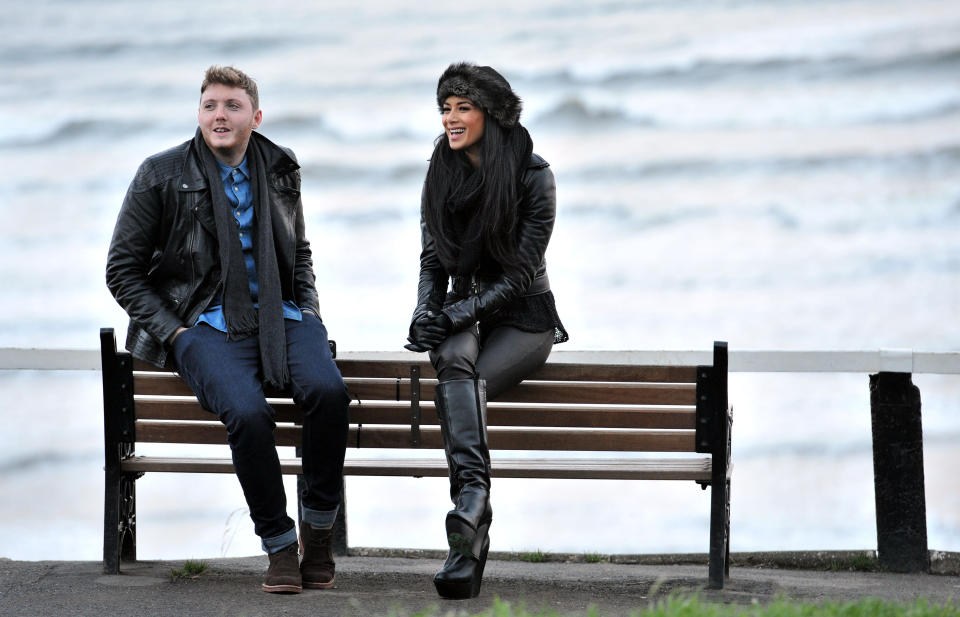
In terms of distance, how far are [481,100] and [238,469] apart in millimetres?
1421

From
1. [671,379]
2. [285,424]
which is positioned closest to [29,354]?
[285,424]

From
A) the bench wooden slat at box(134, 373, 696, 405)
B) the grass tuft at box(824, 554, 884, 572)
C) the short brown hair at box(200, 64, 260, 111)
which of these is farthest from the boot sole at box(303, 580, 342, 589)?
the grass tuft at box(824, 554, 884, 572)

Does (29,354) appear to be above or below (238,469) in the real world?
above

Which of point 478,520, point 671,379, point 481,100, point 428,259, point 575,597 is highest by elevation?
point 481,100

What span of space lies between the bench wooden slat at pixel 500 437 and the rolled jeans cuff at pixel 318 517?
27 centimetres

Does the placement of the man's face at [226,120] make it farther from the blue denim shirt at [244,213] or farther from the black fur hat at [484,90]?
the black fur hat at [484,90]

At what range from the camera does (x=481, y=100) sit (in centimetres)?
429

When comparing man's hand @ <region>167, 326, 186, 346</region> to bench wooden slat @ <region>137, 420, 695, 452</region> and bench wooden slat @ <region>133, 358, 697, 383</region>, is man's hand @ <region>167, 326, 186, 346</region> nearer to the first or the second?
bench wooden slat @ <region>133, 358, 697, 383</region>

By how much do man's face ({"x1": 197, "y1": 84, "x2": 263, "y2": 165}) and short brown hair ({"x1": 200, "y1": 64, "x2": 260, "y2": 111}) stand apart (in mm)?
14

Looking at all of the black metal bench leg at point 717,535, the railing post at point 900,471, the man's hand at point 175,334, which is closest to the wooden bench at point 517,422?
the black metal bench leg at point 717,535

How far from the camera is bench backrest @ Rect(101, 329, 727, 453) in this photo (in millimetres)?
4184

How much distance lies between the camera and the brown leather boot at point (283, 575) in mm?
3924

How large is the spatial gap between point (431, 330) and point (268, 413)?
1.88 feet

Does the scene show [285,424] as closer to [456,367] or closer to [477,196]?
[456,367]
